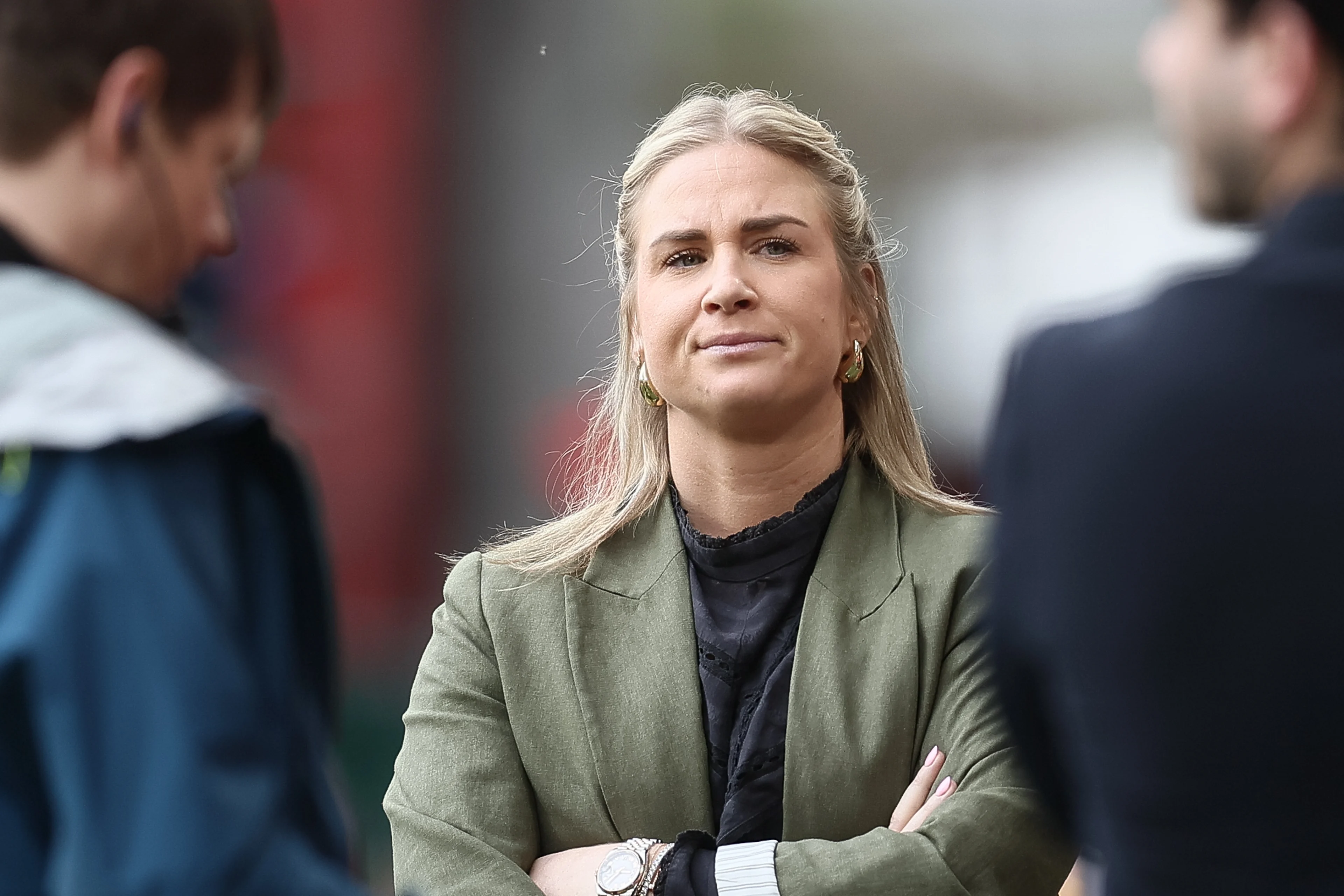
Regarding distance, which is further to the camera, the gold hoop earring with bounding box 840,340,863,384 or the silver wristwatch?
the gold hoop earring with bounding box 840,340,863,384

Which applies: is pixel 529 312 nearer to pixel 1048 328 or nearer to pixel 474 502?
pixel 474 502

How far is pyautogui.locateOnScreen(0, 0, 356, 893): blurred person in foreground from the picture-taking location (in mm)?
1128

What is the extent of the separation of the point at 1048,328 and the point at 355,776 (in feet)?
6.74

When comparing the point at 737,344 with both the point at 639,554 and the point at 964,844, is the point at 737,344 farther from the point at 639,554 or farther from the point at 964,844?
the point at 964,844

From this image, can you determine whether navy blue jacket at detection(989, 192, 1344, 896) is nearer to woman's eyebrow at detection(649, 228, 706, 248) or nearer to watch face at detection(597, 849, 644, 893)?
watch face at detection(597, 849, 644, 893)

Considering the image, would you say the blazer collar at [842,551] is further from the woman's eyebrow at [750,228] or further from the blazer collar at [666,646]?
the woman's eyebrow at [750,228]

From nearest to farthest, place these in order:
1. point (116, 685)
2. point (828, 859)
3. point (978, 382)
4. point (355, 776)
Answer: point (116, 685), point (828, 859), point (355, 776), point (978, 382)

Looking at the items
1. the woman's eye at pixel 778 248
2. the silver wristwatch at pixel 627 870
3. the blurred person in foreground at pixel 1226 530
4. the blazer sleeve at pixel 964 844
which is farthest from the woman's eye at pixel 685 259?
the blurred person in foreground at pixel 1226 530


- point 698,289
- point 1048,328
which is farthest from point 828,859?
point 1048,328


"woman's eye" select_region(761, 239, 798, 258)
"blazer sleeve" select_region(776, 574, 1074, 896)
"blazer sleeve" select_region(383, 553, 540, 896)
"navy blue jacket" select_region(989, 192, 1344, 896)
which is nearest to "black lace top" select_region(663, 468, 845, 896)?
"blazer sleeve" select_region(776, 574, 1074, 896)

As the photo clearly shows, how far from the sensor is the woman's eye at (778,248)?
2.49 m

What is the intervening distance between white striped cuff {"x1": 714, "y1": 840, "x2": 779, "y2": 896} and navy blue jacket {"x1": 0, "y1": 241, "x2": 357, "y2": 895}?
96 centimetres

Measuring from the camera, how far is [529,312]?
9.93 feet

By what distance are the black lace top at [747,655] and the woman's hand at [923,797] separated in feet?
0.59
